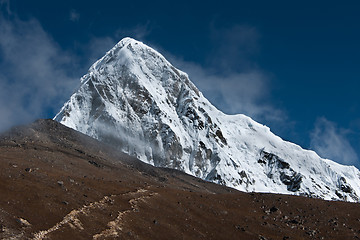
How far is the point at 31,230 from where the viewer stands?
43.5 m

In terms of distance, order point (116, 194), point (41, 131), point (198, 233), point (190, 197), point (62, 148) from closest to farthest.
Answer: point (198, 233) < point (116, 194) < point (190, 197) < point (62, 148) < point (41, 131)

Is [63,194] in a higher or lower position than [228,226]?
lower

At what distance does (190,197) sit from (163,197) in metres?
7.49

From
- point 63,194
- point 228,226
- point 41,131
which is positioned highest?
point 41,131

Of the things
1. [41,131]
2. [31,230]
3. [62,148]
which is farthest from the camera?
[41,131]

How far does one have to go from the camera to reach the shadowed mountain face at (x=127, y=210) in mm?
47812

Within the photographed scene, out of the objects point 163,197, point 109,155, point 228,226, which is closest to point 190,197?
point 163,197

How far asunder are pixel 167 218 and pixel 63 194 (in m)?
17.4

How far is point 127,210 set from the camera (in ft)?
203

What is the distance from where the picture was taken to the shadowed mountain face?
47812 millimetres

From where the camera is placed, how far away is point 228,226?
7031cm

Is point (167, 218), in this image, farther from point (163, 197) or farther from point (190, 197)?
point (190, 197)

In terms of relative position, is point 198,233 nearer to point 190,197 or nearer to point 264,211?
point 190,197

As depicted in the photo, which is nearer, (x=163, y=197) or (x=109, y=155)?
(x=163, y=197)
